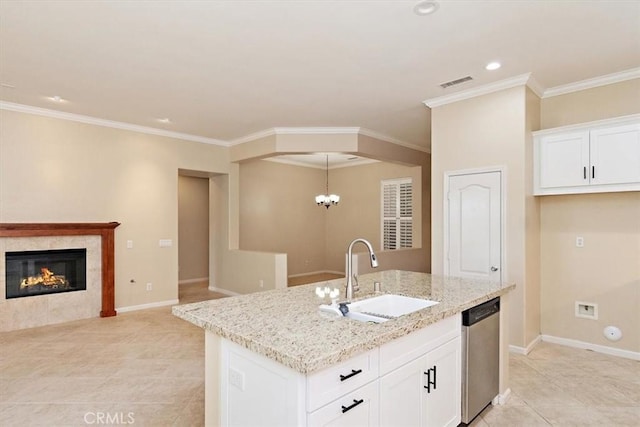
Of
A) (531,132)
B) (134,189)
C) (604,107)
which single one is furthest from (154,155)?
(604,107)

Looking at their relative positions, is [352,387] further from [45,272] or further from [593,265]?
[45,272]

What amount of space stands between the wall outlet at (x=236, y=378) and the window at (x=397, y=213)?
6816 mm

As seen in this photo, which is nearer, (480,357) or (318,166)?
(480,357)

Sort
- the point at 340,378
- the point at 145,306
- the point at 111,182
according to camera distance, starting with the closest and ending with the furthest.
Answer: the point at 340,378 → the point at 111,182 → the point at 145,306

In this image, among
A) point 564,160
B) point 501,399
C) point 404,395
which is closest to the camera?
point 404,395

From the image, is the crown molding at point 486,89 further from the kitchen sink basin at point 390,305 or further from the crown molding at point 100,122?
the crown molding at point 100,122

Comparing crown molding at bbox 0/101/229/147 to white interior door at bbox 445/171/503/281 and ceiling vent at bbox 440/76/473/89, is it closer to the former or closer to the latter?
ceiling vent at bbox 440/76/473/89

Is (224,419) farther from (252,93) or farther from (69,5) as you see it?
(252,93)

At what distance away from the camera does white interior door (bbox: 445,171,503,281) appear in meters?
3.94

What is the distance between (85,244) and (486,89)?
5.68 meters

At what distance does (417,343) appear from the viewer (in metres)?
1.97

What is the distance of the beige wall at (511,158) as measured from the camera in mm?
3770

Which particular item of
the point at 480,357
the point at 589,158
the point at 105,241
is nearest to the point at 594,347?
the point at 589,158

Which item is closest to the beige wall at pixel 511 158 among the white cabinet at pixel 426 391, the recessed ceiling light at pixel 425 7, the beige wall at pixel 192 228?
the recessed ceiling light at pixel 425 7
